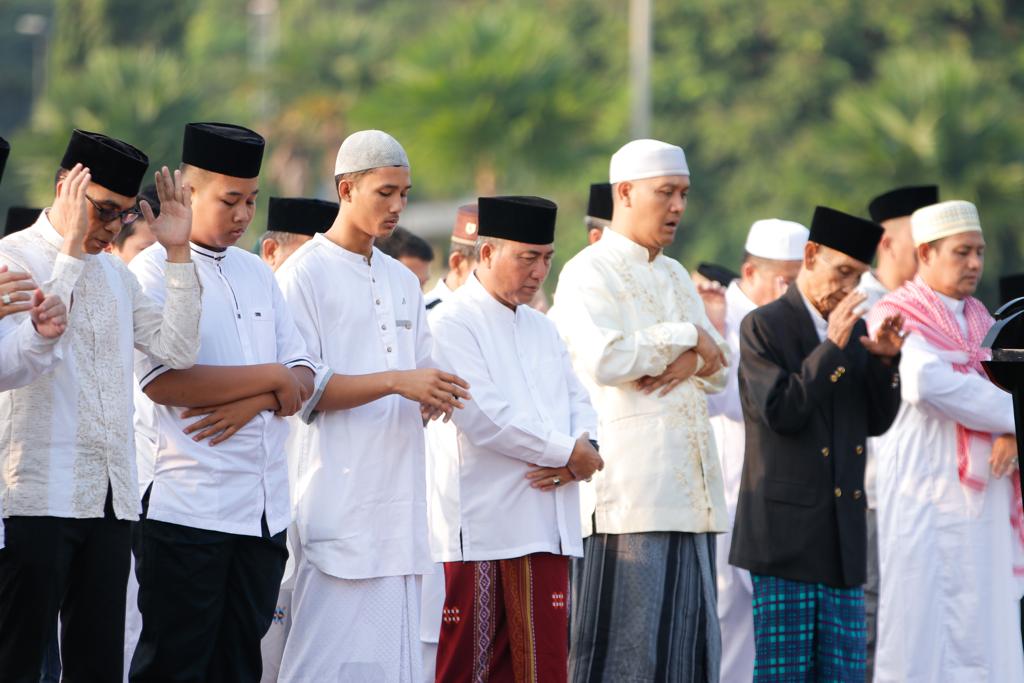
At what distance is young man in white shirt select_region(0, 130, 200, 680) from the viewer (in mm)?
4375

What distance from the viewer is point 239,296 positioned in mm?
5016

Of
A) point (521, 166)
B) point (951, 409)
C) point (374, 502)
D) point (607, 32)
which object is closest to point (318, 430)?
point (374, 502)

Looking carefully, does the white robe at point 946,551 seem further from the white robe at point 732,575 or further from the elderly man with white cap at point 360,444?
the elderly man with white cap at point 360,444

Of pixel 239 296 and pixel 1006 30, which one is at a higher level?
pixel 1006 30

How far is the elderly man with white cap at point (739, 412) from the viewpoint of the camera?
7695 millimetres

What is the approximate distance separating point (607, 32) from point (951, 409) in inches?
957

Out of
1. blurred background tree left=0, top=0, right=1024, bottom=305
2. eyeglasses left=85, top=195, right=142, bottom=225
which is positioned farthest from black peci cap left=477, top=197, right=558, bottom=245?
blurred background tree left=0, top=0, right=1024, bottom=305

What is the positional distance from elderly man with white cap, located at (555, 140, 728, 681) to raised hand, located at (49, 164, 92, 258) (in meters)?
2.30

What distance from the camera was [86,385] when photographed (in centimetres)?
455

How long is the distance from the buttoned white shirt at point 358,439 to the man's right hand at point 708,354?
4.17ft

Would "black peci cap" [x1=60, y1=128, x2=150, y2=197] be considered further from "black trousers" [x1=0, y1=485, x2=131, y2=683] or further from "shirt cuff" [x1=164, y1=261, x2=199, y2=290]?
"black trousers" [x1=0, y1=485, x2=131, y2=683]

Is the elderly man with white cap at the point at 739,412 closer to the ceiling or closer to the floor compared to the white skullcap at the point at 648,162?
closer to the floor

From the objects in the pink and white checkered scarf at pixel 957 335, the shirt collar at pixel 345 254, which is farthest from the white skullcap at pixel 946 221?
the shirt collar at pixel 345 254

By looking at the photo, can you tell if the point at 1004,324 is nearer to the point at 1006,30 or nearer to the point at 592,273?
the point at 592,273
